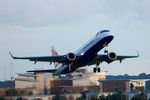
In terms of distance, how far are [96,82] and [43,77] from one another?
54.7 metres

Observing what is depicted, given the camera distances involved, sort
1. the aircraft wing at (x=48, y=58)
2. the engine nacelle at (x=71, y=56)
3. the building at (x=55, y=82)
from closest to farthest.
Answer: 1. the engine nacelle at (x=71, y=56)
2. the aircraft wing at (x=48, y=58)
3. the building at (x=55, y=82)

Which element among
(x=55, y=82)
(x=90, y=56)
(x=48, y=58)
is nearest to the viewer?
(x=90, y=56)

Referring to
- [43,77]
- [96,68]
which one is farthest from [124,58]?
[43,77]

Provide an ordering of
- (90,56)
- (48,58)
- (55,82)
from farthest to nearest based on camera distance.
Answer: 1. (55,82)
2. (48,58)
3. (90,56)

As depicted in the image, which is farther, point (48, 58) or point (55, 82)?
point (55, 82)

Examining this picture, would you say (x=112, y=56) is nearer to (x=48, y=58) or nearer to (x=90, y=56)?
(x=90, y=56)

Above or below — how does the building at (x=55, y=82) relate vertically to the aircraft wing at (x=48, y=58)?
below

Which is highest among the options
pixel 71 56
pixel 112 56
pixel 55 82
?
pixel 71 56

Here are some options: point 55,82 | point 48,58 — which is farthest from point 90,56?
point 55,82

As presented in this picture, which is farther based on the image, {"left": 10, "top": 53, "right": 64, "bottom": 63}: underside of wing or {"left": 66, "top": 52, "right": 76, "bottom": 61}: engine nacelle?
{"left": 10, "top": 53, "right": 64, "bottom": 63}: underside of wing

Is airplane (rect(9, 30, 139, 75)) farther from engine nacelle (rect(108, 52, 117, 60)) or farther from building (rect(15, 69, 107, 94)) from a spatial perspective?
building (rect(15, 69, 107, 94))

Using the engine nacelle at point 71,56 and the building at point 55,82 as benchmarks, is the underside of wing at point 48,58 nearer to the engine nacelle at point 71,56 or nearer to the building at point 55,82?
the engine nacelle at point 71,56

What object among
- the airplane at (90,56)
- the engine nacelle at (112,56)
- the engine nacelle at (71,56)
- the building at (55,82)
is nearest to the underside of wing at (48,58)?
the airplane at (90,56)

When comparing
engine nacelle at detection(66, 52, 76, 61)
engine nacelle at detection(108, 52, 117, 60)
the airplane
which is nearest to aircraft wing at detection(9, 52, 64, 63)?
the airplane
